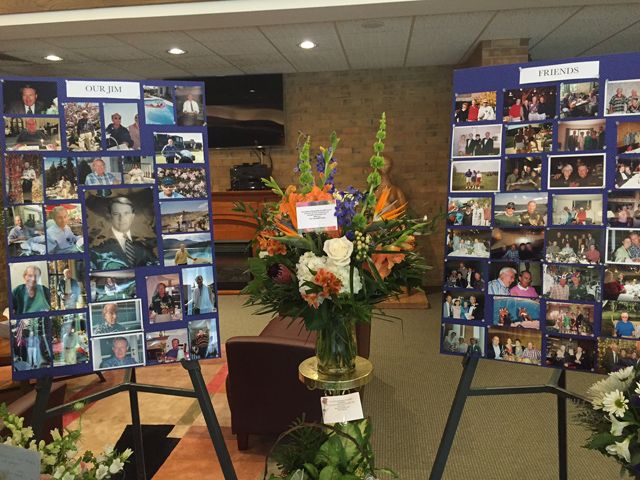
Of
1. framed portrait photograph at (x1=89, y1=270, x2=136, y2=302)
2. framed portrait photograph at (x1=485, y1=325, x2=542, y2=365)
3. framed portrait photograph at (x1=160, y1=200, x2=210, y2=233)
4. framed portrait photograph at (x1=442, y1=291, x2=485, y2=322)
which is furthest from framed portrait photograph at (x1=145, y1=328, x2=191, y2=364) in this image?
framed portrait photograph at (x1=485, y1=325, x2=542, y2=365)

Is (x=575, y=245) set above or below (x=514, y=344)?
Answer: above

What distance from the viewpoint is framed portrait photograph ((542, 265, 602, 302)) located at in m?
1.59

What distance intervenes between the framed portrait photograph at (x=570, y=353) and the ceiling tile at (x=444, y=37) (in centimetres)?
304

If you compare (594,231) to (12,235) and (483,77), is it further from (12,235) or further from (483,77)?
(12,235)

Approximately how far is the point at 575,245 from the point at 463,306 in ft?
1.39

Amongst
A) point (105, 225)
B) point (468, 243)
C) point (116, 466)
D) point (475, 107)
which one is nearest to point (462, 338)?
point (468, 243)

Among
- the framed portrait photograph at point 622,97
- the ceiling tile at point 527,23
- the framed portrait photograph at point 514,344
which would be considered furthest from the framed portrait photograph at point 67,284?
the ceiling tile at point 527,23

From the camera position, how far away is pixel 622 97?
1521 millimetres

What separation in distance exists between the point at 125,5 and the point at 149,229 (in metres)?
2.61

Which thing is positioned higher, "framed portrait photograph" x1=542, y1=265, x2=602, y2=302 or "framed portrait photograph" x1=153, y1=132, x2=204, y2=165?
"framed portrait photograph" x1=153, y1=132, x2=204, y2=165

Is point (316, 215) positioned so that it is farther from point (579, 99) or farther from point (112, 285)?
point (579, 99)

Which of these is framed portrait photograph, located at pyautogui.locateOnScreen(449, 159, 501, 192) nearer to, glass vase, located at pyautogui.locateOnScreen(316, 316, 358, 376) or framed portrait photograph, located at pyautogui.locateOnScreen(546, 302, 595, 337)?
framed portrait photograph, located at pyautogui.locateOnScreen(546, 302, 595, 337)

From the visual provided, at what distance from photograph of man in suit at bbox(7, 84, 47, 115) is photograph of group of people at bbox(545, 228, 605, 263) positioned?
1.75 meters

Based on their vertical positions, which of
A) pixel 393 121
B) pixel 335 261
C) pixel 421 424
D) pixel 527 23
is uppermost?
pixel 527 23
